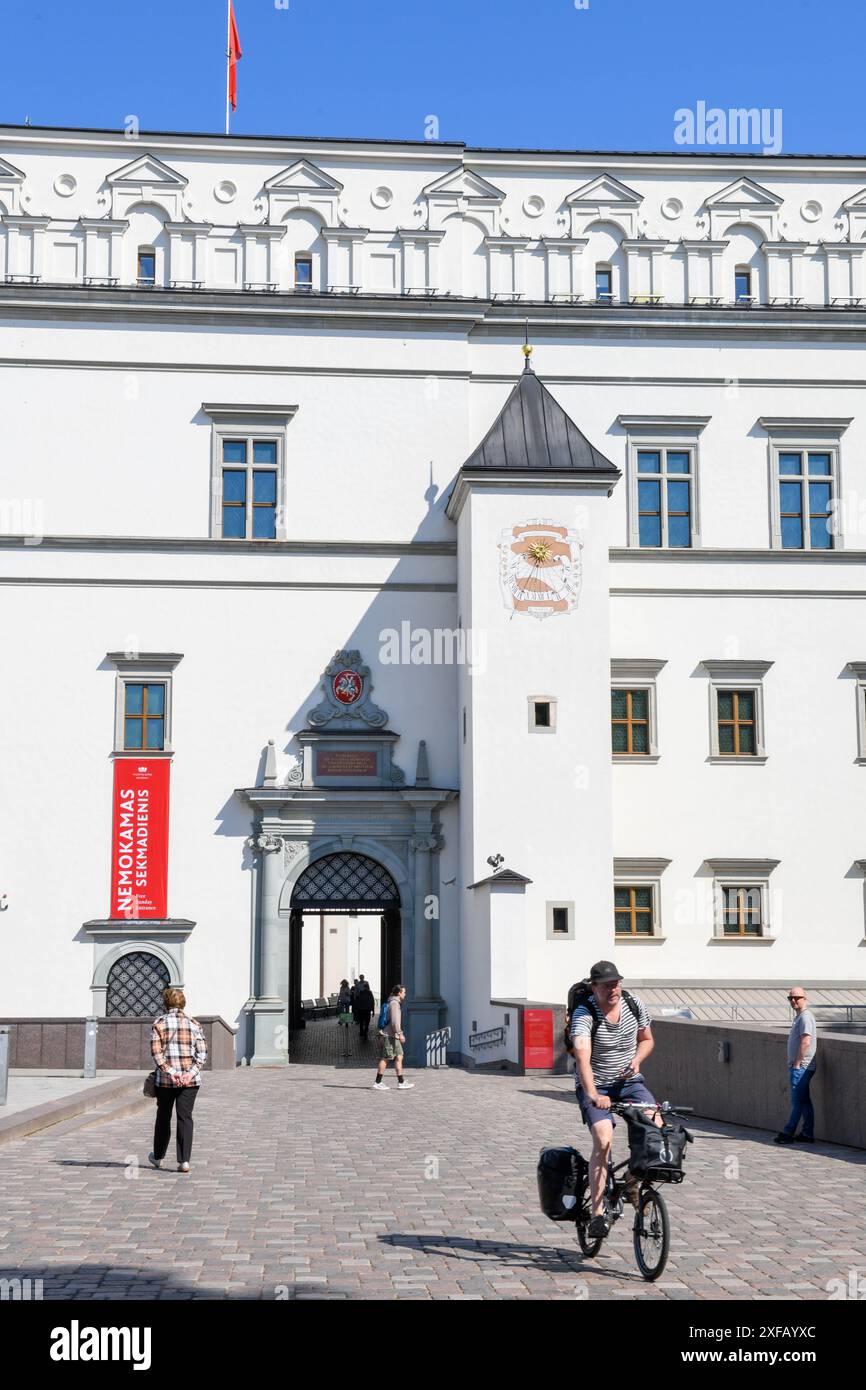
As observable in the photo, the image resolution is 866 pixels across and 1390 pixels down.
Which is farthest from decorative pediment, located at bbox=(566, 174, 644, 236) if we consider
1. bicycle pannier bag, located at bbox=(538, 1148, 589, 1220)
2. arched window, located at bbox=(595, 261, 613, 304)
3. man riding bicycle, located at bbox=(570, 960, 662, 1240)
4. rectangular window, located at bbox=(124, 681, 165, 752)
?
bicycle pannier bag, located at bbox=(538, 1148, 589, 1220)

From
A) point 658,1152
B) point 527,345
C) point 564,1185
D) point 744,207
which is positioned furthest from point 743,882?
point 658,1152

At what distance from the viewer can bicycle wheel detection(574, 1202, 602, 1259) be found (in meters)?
9.15

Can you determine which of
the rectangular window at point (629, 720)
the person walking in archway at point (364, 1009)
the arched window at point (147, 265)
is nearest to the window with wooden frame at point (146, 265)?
the arched window at point (147, 265)

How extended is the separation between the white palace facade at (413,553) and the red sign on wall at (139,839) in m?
0.07

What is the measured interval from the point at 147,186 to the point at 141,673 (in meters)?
9.58

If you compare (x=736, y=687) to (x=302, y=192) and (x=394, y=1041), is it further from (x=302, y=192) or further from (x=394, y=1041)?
(x=302, y=192)

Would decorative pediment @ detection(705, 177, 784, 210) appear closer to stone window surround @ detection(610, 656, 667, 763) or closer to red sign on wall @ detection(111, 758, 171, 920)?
stone window surround @ detection(610, 656, 667, 763)

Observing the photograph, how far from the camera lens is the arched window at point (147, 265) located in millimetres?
31859

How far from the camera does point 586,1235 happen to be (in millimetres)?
9195

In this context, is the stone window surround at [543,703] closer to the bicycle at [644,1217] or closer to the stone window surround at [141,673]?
the stone window surround at [141,673]
